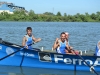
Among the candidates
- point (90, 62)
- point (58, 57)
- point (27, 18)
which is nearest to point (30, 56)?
point (58, 57)

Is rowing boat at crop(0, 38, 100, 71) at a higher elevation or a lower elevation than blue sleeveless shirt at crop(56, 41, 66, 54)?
lower

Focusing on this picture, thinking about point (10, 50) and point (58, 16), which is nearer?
point (10, 50)

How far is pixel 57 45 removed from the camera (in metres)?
10.6

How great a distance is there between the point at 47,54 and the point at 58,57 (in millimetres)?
435

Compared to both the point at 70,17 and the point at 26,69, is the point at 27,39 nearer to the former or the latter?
the point at 26,69

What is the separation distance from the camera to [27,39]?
11.2 meters

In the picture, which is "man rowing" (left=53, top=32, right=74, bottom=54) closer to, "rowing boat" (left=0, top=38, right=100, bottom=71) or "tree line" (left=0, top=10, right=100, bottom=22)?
"rowing boat" (left=0, top=38, right=100, bottom=71)

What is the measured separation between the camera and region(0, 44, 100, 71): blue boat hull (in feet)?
34.7

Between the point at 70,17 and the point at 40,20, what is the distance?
10011 millimetres

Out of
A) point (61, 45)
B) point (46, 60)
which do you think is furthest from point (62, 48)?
point (46, 60)

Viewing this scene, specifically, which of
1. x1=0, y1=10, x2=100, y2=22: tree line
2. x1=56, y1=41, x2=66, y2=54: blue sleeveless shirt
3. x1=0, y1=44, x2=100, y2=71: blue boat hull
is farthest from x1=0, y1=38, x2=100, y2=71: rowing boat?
x1=0, y1=10, x2=100, y2=22: tree line

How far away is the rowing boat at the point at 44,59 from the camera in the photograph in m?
10.6

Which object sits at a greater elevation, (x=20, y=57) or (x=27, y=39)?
(x=27, y=39)

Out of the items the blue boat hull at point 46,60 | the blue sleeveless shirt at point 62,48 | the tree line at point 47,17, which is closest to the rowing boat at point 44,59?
the blue boat hull at point 46,60
